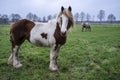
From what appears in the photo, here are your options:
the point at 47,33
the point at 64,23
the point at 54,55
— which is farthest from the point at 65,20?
the point at 54,55

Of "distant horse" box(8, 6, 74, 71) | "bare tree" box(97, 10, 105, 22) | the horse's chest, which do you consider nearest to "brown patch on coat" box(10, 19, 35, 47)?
"distant horse" box(8, 6, 74, 71)

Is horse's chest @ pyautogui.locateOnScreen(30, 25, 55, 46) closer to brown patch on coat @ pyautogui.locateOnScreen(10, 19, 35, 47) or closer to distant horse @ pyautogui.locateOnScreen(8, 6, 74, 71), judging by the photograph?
distant horse @ pyautogui.locateOnScreen(8, 6, 74, 71)

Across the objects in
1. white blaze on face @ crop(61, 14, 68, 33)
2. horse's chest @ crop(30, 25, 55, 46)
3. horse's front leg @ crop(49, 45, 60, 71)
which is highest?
white blaze on face @ crop(61, 14, 68, 33)

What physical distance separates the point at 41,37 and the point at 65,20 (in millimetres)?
1070

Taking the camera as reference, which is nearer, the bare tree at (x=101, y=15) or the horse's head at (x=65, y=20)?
the horse's head at (x=65, y=20)

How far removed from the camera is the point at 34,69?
225 inches

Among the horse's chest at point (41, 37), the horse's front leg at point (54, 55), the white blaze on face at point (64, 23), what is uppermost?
the white blaze on face at point (64, 23)

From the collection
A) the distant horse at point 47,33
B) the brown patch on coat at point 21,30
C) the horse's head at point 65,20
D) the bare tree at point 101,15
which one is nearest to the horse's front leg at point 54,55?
the distant horse at point 47,33

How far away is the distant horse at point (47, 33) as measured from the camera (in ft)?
16.3

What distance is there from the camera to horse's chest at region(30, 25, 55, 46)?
17.4ft

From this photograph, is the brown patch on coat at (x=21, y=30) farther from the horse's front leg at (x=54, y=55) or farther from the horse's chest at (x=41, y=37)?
the horse's front leg at (x=54, y=55)

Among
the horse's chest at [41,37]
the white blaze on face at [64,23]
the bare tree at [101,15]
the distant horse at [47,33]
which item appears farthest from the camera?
the bare tree at [101,15]

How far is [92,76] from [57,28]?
1.83m

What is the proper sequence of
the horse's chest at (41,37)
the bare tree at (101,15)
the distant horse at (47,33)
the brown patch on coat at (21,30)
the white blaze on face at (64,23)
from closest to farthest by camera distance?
the white blaze on face at (64,23) < the distant horse at (47,33) < the horse's chest at (41,37) < the brown patch on coat at (21,30) < the bare tree at (101,15)
